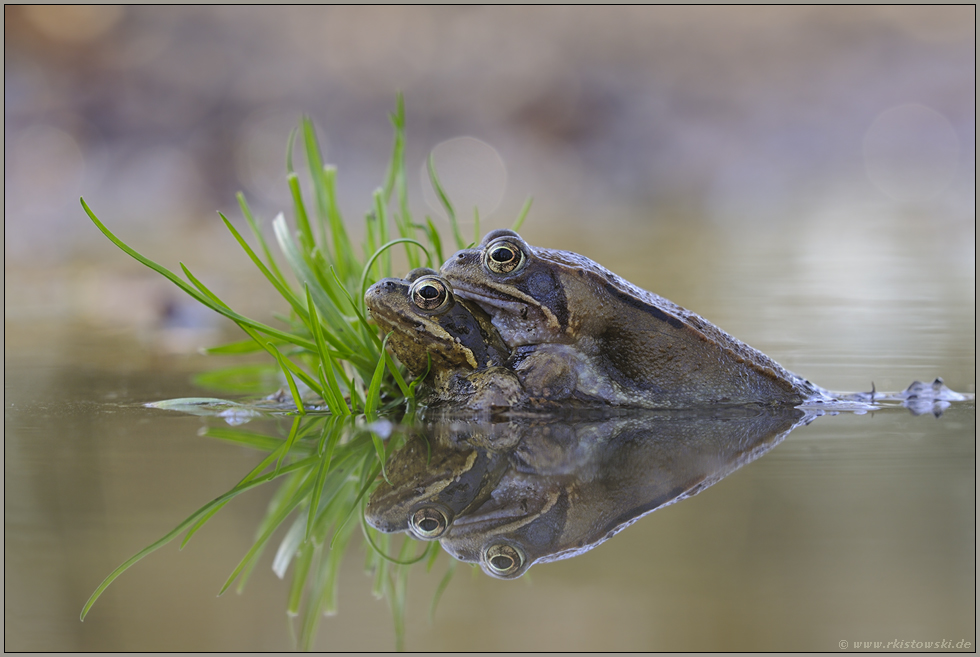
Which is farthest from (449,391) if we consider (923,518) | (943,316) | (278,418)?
(943,316)

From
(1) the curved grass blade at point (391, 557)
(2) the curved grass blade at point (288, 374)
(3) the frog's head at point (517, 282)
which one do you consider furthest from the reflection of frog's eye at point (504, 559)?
(3) the frog's head at point (517, 282)

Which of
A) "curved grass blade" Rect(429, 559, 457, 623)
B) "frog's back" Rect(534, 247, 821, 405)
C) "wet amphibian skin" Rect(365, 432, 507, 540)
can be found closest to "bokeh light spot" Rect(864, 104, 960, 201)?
"frog's back" Rect(534, 247, 821, 405)

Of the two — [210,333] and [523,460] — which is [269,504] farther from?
[210,333]

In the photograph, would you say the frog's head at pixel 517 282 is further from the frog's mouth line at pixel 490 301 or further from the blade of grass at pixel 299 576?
the blade of grass at pixel 299 576

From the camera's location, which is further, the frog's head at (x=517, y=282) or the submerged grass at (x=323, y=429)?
the frog's head at (x=517, y=282)

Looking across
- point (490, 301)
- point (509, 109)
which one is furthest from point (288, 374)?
point (509, 109)

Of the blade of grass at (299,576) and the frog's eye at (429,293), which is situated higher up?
the frog's eye at (429,293)
